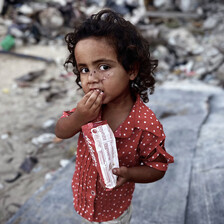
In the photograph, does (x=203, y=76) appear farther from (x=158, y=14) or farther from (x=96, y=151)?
(x=96, y=151)

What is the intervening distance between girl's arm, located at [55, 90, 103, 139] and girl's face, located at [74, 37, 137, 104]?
0.05 meters

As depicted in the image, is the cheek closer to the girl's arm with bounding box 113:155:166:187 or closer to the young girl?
the young girl

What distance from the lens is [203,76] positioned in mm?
5293

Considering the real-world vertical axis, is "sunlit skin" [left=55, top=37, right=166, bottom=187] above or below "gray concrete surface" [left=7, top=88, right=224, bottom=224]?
above

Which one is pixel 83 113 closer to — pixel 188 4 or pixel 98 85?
pixel 98 85

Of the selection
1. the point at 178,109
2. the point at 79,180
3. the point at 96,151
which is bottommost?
the point at 178,109

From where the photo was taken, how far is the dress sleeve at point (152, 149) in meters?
1.13

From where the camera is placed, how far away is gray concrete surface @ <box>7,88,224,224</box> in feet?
6.09

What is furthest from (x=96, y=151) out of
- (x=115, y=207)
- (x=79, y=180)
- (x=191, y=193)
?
(x=191, y=193)

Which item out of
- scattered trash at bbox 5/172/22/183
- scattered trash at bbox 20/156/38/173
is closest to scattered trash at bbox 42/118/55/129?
scattered trash at bbox 20/156/38/173

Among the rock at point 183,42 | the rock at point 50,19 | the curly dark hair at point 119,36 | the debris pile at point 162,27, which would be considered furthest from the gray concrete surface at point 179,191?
the rock at point 50,19

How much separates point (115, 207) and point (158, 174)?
1.02 ft

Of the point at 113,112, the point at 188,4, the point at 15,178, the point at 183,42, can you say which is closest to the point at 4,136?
the point at 15,178

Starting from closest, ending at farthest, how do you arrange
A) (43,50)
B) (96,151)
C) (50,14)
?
1. (96,151)
2. (43,50)
3. (50,14)
